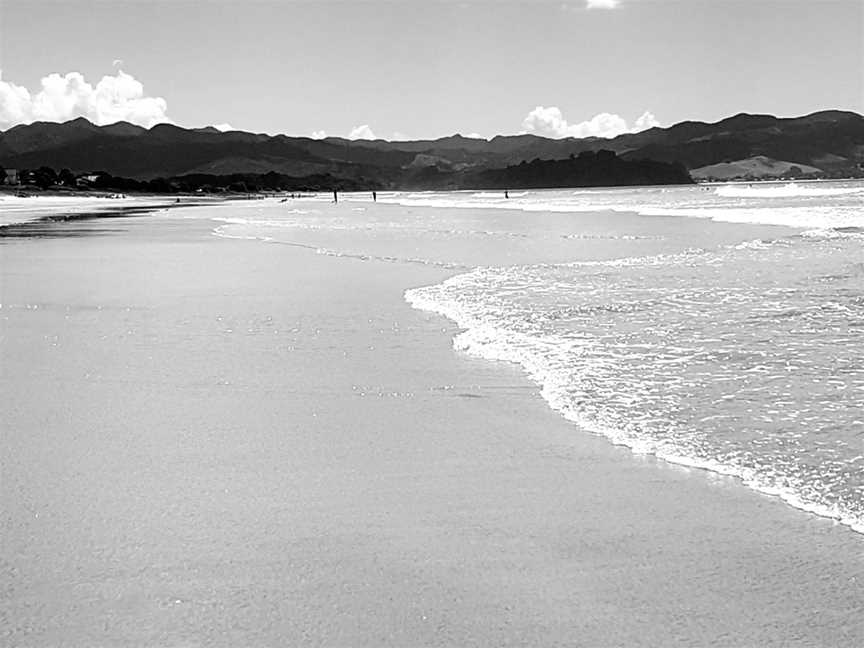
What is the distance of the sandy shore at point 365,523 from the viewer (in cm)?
321

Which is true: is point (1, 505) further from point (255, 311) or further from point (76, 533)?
point (255, 311)

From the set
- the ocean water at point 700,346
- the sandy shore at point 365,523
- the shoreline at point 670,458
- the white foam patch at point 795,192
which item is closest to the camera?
the sandy shore at point 365,523

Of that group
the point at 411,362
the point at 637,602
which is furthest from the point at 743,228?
the point at 637,602

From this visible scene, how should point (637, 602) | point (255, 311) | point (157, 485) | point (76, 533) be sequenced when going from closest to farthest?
point (637, 602), point (76, 533), point (157, 485), point (255, 311)

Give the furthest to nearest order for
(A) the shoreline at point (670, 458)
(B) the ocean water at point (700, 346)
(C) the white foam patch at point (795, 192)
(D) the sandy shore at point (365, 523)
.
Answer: (C) the white foam patch at point (795, 192)
(B) the ocean water at point (700, 346)
(A) the shoreline at point (670, 458)
(D) the sandy shore at point (365, 523)

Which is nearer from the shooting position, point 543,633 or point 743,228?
point 543,633

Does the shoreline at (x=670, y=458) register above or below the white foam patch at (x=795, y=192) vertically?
below

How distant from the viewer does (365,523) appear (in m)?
4.16

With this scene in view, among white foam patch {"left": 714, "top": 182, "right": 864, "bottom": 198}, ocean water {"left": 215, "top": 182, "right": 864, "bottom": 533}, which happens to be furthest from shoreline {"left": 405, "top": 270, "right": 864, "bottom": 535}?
white foam patch {"left": 714, "top": 182, "right": 864, "bottom": 198}

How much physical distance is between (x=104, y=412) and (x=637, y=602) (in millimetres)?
4141

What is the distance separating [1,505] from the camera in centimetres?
439

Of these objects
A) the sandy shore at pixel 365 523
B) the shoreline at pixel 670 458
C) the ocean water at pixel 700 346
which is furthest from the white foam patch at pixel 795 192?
the sandy shore at pixel 365 523

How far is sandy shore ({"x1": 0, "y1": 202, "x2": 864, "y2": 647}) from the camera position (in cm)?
321

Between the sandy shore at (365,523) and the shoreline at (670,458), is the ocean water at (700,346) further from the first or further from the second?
the sandy shore at (365,523)
